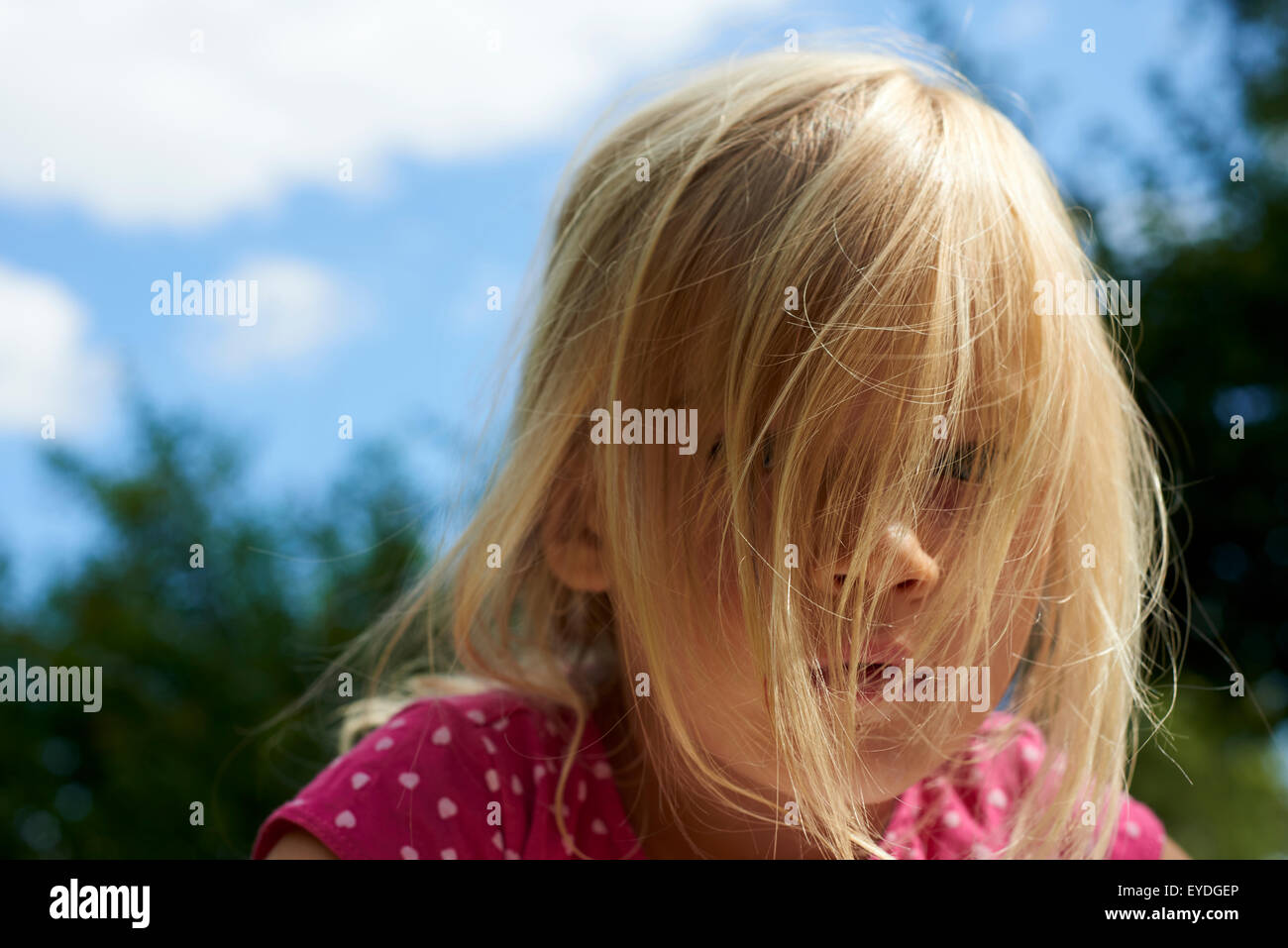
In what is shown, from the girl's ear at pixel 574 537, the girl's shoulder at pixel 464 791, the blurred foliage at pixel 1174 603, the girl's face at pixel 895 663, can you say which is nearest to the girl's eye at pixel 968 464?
the girl's face at pixel 895 663

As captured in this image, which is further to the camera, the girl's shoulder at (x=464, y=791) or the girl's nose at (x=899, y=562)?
the girl's shoulder at (x=464, y=791)

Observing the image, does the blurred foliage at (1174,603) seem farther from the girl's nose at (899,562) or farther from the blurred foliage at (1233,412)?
the girl's nose at (899,562)

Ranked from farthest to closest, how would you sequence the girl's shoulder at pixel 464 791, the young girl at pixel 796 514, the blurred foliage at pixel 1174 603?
the blurred foliage at pixel 1174 603 < the girl's shoulder at pixel 464 791 < the young girl at pixel 796 514

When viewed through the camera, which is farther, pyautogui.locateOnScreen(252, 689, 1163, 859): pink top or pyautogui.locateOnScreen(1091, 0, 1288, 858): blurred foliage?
pyautogui.locateOnScreen(1091, 0, 1288, 858): blurred foliage

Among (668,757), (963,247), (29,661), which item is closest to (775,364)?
(963,247)

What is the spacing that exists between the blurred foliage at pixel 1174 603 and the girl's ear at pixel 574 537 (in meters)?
1.62

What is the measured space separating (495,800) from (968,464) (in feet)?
1.67

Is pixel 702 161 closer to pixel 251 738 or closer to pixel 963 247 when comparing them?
pixel 963 247

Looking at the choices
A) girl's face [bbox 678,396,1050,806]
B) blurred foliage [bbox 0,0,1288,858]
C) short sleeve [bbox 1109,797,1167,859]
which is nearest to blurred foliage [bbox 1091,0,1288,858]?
blurred foliage [bbox 0,0,1288,858]

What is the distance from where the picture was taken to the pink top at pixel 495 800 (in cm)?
85

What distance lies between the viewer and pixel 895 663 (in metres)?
0.78

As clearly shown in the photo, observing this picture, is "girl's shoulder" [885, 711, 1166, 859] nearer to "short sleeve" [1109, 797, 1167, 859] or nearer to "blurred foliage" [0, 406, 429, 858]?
"short sleeve" [1109, 797, 1167, 859]

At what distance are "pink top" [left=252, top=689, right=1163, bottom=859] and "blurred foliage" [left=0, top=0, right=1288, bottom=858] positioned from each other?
5.11 ft

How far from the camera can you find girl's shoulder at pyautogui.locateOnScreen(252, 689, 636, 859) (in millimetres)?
843
